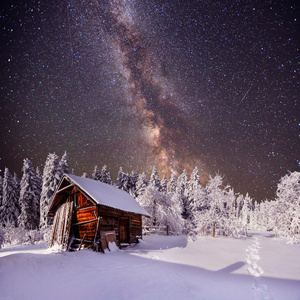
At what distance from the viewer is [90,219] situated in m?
15.9

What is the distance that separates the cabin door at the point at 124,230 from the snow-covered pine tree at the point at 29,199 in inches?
1021

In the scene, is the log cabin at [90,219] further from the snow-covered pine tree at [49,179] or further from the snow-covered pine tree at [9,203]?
the snow-covered pine tree at [9,203]

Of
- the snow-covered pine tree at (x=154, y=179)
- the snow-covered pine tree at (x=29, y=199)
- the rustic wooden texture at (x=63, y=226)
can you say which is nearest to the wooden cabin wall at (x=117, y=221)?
the rustic wooden texture at (x=63, y=226)

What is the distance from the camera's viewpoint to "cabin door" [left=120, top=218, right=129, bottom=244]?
17453 mm

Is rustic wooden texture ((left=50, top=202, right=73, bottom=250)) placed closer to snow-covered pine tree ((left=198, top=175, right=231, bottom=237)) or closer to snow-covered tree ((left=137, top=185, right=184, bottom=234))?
snow-covered tree ((left=137, top=185, right=184, bottom=234))

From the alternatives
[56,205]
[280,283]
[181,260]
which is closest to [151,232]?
[56,205]

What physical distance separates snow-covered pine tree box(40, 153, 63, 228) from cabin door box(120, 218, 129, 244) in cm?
1745

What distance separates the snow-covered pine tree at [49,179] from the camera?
29.8 m

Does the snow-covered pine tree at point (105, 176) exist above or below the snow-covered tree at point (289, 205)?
above

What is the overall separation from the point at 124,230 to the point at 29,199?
26.7m

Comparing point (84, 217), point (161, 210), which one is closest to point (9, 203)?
point (84, 217)

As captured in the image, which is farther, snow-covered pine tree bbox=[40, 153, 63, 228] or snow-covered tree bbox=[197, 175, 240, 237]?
snow-covered pine tree bbox=[40, 153, 63, 228]

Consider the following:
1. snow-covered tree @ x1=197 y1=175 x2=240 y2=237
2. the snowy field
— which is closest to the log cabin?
the snowy field

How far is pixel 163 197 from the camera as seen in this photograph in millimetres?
29391
